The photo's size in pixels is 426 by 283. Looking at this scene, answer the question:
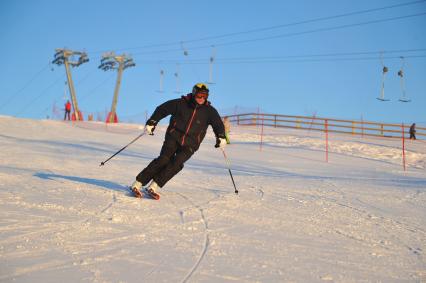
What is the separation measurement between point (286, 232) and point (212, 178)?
5367 mm

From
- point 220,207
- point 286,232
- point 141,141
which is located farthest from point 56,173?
point 141,141

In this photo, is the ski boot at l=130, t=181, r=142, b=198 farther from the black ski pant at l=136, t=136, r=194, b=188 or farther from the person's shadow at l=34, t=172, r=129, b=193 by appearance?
the person's shadow at l=34, t=172, r=129, b=193

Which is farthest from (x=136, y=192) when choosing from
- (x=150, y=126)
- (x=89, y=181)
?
(x=89, y=181)

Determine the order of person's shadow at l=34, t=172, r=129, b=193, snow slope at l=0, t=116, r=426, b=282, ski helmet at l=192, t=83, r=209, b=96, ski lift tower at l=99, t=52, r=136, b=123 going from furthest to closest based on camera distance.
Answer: ski lift tower at l=99, t=52, r=136, b=123, person's shadow at l=34, t=172, r=129, b=193, ski helmet at l=192, t=83, r=209, b=96, snow slope at l=0, t=116, r=426, b=282

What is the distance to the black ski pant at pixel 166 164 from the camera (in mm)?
6887

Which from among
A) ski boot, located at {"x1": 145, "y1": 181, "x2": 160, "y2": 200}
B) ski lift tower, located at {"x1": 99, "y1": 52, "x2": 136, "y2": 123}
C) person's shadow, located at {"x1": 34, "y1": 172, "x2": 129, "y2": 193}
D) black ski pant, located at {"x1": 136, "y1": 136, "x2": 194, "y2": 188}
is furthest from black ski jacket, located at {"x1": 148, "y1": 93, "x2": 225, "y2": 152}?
ski lift tower, located at {"x1": 99, "y1": 52, "x2": 136, "y2": 123}

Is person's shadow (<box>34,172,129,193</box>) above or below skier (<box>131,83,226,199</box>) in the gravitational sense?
below

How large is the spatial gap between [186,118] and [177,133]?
0.78 ft

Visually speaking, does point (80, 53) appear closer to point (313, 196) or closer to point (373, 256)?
point (313, 196)

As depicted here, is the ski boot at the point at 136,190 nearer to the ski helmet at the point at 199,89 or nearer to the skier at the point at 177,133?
the skier at the point at 177,133

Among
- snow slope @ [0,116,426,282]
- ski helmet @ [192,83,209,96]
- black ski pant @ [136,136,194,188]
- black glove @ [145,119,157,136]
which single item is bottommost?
snow slope @ [0,116,426,282]

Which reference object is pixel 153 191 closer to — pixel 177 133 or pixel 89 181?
pixel 177 133

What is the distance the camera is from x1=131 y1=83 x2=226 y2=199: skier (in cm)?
686

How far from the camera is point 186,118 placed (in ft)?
22.6
